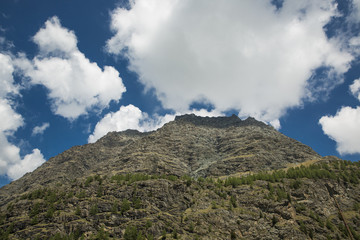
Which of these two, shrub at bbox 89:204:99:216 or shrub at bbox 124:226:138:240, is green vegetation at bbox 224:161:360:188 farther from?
shrub at bbox 89:204:99:216

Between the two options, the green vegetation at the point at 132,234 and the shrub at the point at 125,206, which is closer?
the green vegetation at the point at 132,234

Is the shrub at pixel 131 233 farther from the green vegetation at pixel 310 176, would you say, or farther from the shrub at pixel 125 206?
the green vegetation at pixel 310 176

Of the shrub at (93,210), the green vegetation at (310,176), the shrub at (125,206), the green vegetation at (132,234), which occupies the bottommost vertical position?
the green vegetation at (132,234)

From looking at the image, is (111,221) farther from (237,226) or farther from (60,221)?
(237,226)

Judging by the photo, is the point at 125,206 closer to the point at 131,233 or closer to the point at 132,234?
the point at 131,233

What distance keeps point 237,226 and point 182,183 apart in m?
50.6

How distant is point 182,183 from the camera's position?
518ft

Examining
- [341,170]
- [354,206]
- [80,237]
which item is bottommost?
[80,237]

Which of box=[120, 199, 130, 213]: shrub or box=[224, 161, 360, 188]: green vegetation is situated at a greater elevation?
box=[224, 161, 360, 188]: green vegetation

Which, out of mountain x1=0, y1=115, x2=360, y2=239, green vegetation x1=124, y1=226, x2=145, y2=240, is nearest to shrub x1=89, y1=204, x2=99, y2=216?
mountain x1=0, y1=115, x2=360, y2=239

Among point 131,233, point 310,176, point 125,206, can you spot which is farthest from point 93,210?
point 310,176

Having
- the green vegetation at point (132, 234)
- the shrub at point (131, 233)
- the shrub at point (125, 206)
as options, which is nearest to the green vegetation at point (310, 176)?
the shrub at point (125, 206)

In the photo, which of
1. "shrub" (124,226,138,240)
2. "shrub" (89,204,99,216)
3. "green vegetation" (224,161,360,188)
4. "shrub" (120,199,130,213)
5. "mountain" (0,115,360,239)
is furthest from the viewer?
"green vegetation" (224,161,360,188)

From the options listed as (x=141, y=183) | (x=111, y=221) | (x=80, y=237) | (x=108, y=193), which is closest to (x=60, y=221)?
(x=80, y=237)
